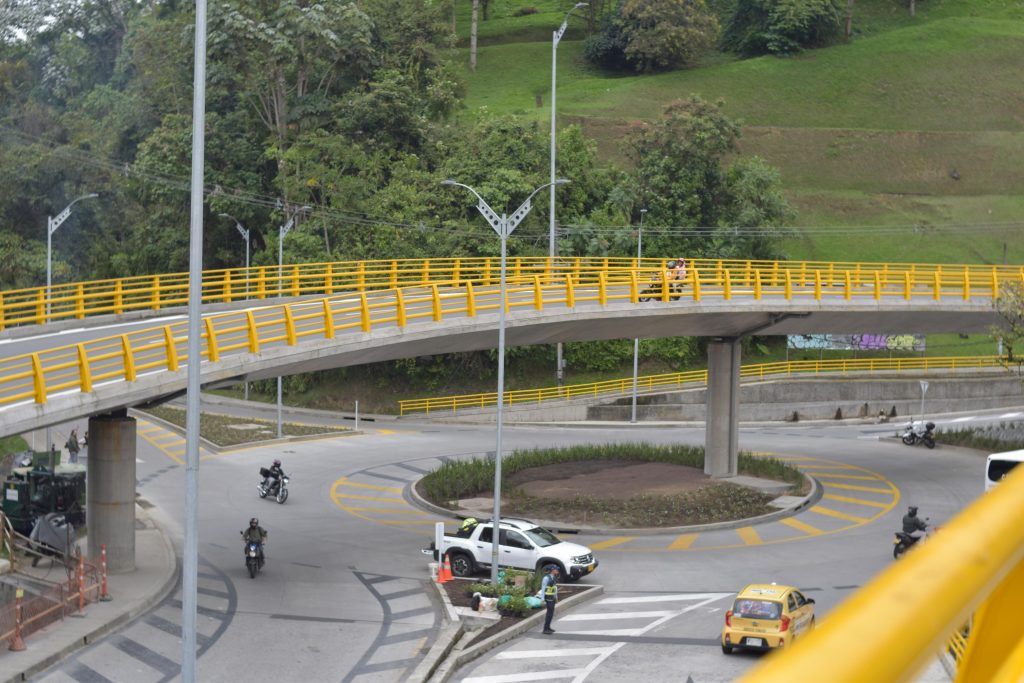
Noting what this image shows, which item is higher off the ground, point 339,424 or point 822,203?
point 822,203

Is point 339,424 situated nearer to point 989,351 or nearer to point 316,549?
point 316,549

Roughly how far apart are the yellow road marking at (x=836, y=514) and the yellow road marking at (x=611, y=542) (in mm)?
7582

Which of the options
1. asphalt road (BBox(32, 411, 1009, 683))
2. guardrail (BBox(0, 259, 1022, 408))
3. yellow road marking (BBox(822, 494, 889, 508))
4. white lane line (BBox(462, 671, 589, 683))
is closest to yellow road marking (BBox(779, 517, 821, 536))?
asphalt road (BBox(32, 411, 1009, 683))

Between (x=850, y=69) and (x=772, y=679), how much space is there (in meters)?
115

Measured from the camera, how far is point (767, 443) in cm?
5812

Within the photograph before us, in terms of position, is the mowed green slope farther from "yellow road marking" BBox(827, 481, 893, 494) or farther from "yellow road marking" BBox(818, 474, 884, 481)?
"yellow road marking" BBox(827, 481, 893, 494)

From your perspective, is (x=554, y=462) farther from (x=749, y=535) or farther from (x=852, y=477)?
(x=749, y=535)

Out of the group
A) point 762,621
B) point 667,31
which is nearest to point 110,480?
point 762,621

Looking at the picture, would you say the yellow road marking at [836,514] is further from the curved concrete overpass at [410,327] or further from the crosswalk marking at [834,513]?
the curved concrete overpass at [410,327]

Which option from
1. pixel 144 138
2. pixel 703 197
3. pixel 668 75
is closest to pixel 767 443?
pixel 703 197

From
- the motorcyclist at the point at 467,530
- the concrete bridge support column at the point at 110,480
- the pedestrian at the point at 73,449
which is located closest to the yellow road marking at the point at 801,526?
the motorcyclist at the point at 467,530

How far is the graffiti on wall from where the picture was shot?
243ft

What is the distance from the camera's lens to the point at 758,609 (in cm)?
2430

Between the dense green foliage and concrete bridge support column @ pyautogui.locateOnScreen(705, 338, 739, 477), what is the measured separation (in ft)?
4.84
